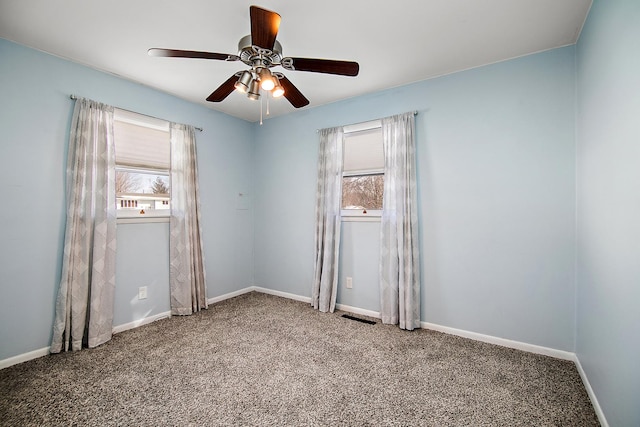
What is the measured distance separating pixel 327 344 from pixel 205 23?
2.82 meters

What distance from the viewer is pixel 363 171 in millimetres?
3445

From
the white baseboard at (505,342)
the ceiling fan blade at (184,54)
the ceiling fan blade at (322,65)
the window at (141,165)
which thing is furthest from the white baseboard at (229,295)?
the ceiling fan blade at (322,65)

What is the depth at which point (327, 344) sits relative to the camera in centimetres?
261

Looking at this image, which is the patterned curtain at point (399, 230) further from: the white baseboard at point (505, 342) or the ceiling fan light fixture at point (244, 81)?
the ceiling fan light fixture at point (244, 81)

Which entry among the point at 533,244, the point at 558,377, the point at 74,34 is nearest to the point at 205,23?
the point at 74,34

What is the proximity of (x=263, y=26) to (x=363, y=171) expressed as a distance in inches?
85.1

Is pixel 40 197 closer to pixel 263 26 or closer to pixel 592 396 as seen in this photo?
pixel 263 26

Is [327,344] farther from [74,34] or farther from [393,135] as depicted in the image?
[74,34]

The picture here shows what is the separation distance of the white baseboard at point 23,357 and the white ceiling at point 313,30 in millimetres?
2539

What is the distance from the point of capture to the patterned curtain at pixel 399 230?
2924 mm

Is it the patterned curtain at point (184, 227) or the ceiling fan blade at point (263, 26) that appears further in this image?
the patterned curtain at point (184, 227)

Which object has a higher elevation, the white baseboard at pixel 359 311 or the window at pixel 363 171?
the window at pixel 363 171

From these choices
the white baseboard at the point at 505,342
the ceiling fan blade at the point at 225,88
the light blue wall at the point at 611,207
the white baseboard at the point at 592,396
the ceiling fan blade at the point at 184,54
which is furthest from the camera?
the white baseboard at the point at 505,342

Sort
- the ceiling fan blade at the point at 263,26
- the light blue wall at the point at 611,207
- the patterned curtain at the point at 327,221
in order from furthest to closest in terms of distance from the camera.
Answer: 1. the patterned curtain at the point at 327,221
2. the ceiling fan blade at the point at 263,26
3. the light blue wall at the point at 611,207
